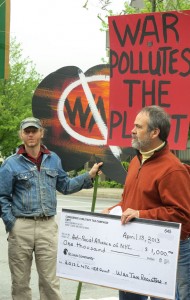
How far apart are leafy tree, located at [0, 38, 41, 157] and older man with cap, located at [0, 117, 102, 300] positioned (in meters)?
24.8

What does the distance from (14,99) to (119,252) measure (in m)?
27.1

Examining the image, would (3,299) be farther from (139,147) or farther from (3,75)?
(139,147)

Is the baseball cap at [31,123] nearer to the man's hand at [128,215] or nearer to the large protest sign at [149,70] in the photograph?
the large protest sign at [149,70]

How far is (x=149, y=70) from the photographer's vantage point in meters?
4.27

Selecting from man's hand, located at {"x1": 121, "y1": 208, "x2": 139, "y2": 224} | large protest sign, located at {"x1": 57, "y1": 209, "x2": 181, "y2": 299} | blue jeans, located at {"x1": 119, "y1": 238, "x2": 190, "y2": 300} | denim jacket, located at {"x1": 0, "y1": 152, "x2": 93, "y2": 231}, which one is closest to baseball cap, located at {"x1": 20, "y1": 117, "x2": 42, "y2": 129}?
denim jacket, located at {"x1": 0, "y1": 152, "x2": 93, "y2": 231}

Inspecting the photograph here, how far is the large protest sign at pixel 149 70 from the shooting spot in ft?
Answer: 13.7

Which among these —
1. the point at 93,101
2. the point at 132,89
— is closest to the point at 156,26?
the point at 132,89

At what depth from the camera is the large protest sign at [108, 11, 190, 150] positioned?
4176 mm

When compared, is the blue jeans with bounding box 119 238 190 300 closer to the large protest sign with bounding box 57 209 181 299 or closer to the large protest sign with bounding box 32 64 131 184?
the large protest sign with bounding box 57 209 181 299

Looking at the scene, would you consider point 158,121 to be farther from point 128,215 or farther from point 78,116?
point 78,116

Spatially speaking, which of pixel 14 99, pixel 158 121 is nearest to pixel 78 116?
pixel 158 121

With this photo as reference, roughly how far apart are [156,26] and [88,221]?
1.55m

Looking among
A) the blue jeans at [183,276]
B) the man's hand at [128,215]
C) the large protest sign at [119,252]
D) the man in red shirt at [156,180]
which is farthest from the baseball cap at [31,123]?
the blue jeans at [183,276]

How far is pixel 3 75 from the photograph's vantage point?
5848 millimetres
